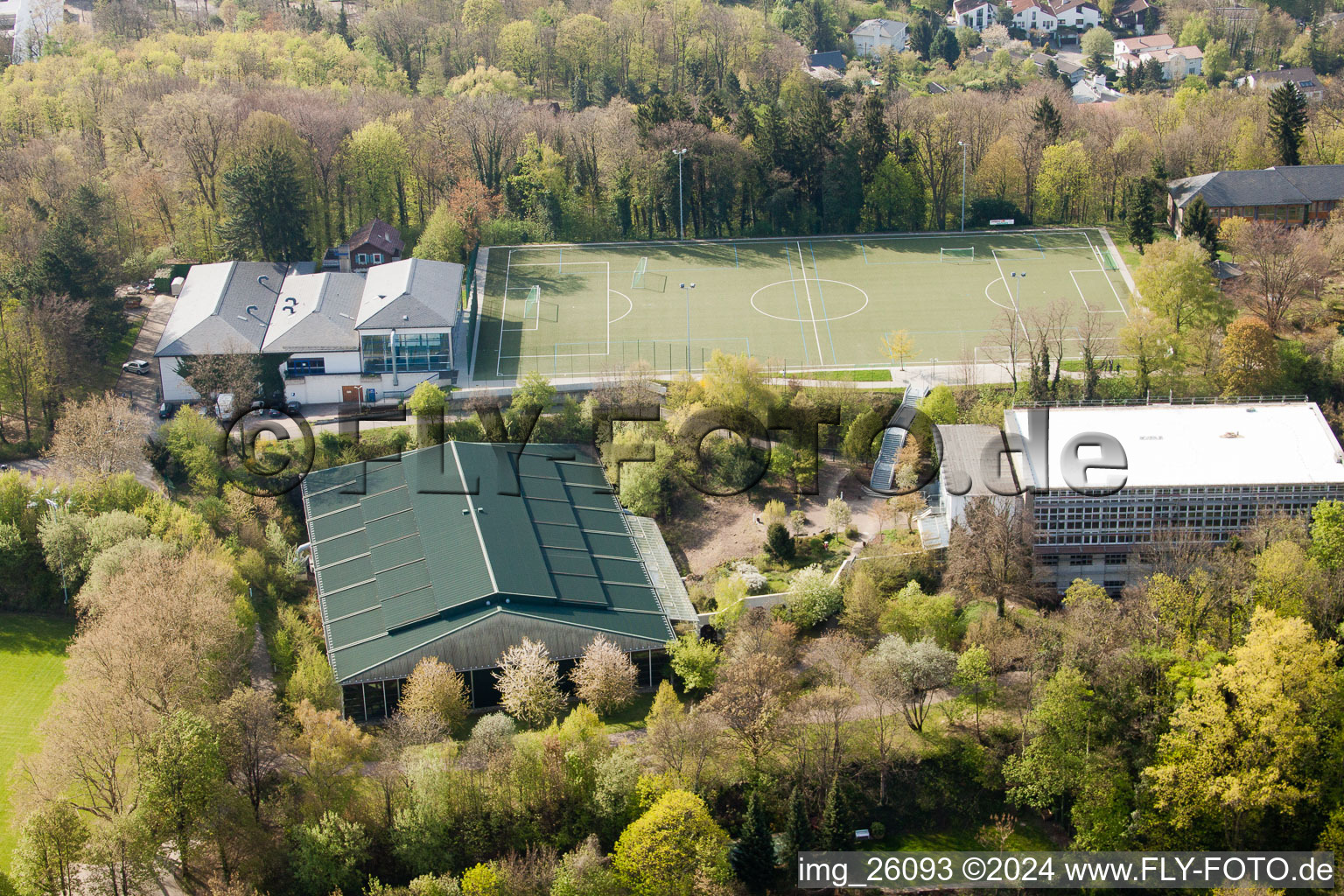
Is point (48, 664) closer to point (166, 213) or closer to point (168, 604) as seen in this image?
point (168, 604)

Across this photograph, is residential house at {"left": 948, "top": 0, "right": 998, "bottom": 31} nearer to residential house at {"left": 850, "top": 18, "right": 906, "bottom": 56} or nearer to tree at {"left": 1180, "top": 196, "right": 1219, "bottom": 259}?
residential house at {"left": 850, "top": 18, "right": 906, "bottom": 56}

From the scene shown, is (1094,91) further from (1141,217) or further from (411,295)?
(411,295)

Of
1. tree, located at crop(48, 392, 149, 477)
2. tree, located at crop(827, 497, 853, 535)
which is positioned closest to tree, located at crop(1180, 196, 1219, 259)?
tree, located at crop(827, 497, 853, 535)

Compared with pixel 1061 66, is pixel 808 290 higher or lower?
lower

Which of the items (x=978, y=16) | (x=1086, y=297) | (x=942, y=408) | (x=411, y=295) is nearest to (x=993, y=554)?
(x=942, y=408)

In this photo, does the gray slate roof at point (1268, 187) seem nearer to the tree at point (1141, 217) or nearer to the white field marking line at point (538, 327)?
the tree at point (1141, 217)

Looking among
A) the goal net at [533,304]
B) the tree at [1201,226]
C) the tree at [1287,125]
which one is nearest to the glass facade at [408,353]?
the goal net at [533,304]

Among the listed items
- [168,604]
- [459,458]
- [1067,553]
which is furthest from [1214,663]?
[168,604]
